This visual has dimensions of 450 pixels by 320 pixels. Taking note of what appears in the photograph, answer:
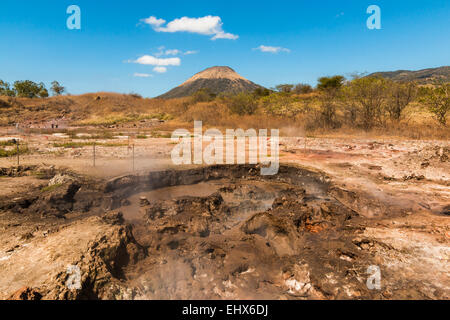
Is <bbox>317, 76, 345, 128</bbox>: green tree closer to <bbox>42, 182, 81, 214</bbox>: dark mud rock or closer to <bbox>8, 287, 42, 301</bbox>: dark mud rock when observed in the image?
<bbox>42, 182, 81, 214</bbox>: dark mud rock

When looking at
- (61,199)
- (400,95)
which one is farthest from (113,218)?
(400,95)

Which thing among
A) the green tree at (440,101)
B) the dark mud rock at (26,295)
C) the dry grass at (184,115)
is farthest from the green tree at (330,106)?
the dark mud rock at (26,295)

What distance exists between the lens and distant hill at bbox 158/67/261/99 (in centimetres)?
8250

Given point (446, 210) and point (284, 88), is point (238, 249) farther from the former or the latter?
point (284, 88)

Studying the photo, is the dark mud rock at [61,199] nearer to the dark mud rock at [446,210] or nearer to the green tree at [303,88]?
the dark mud rock at [446,210]

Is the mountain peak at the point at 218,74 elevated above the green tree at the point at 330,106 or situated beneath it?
elevated above

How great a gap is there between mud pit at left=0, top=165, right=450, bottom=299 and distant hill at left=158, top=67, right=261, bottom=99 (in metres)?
77.5

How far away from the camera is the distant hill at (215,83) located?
271 feet

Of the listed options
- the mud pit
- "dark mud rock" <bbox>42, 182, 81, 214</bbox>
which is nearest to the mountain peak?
"dark mud rock" <bbox>42, 182, 81, 214</bbox>

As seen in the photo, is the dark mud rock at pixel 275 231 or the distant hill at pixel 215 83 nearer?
the dark mud rock at pixel 275 231

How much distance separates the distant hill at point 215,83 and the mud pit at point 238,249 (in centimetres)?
7752

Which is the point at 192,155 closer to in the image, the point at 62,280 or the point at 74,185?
the point at 74,185

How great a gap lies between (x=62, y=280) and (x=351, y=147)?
1182 cm
